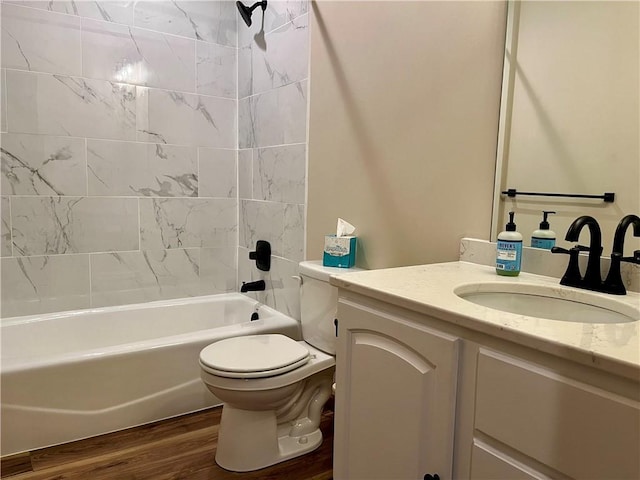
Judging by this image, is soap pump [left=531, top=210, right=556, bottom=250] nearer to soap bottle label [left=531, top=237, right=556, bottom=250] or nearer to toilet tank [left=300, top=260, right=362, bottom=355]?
soap bottle label [left=531, top=237, right=556, bottom=250]

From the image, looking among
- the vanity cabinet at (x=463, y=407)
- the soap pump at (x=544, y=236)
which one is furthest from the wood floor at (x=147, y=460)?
the soap pump at (x=544, y=236)

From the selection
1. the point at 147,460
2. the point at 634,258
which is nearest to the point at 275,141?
the point at 147,460

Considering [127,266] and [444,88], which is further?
[127,266]

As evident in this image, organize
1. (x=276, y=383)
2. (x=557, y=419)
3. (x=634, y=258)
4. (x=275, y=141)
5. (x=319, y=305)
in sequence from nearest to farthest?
(x=557, y=419), (x=634, y=258), (x=276, y=383), (x=319, y=305), (x=275, y=141)

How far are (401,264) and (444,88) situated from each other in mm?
693

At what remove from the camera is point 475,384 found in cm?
100

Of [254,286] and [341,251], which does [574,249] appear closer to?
[341,251]

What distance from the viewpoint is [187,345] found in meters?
2.29

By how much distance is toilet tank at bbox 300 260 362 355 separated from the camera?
202cm

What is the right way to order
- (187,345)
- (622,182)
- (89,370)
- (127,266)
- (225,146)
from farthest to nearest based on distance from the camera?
(225,146) → (127,266) → (187,345) → (89,370) → (622,182)

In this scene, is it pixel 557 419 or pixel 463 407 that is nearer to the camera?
pixel 557 419

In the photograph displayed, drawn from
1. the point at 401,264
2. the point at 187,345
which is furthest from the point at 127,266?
the point at 401,264

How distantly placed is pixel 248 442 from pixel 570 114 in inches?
64.4

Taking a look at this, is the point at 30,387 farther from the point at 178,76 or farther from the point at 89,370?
the point at 178,76
